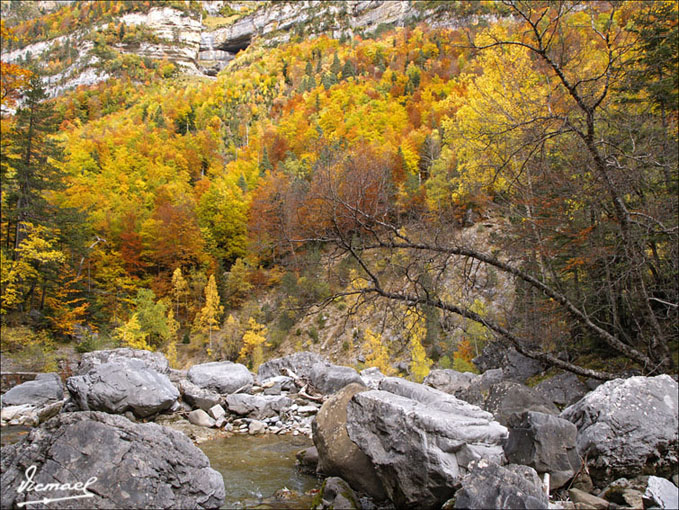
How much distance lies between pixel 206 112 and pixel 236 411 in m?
64.0

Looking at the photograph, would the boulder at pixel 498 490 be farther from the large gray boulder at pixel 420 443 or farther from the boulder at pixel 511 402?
the boulder at pixel 511 402

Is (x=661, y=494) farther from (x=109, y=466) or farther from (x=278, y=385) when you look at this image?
(x=278, y=385)

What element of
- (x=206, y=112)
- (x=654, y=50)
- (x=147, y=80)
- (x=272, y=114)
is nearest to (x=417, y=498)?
(x=654, y=50)

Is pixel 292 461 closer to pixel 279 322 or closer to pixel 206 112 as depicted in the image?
pixel 279 322

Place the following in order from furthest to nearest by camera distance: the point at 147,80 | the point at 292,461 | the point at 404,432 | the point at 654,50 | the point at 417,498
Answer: the point at 147,80 < the point at 654,50 < the point at 292,461 < the point at 404,432 < the point at 417,498

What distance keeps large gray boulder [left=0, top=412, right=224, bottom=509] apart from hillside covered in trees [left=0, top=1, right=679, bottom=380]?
8.23 feet

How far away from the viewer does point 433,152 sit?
27.5 m

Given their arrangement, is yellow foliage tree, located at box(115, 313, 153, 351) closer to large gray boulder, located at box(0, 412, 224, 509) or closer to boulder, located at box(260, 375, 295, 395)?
boulder, located at box(260, 375, 295, 395)

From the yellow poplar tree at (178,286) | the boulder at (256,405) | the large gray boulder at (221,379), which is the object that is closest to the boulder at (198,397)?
the boulder at (256,405)

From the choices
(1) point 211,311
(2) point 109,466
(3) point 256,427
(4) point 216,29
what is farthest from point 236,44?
(2) point 109,466

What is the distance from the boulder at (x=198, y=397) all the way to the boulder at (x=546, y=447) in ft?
28.0

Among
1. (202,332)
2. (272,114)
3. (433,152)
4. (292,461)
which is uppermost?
(272,114)

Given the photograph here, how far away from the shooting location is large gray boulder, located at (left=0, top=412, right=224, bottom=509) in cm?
380

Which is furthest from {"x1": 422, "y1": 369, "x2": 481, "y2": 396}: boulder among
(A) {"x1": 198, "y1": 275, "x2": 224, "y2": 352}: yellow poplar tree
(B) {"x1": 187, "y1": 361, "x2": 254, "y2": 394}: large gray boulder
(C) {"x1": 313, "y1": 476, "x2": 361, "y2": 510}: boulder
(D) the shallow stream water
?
(A) {"x1": 198, "y1": 275, "x2": 224, "y2": 352}: yellow poplar tree
